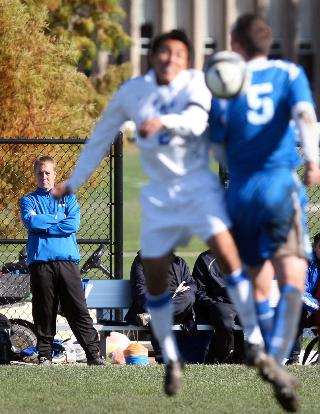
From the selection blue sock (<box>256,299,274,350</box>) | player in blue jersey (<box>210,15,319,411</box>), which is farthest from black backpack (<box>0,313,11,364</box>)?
player in blue jersey (<box>210,15,319,411</box>)

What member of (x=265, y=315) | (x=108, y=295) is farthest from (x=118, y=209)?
(x=265, y=315)

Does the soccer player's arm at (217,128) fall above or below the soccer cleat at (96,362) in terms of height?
above

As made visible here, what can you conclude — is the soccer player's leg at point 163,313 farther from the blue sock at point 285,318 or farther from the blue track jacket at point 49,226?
the blue track jacket at point 49,226

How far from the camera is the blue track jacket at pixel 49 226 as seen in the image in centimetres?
1187

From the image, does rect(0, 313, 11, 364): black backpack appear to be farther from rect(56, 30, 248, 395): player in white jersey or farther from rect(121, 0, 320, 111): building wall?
rect(121, 0, 320, 111): building wall

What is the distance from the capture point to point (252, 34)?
731 centimetres

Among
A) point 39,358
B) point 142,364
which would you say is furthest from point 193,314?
point 39,358

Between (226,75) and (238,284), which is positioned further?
(238,284)

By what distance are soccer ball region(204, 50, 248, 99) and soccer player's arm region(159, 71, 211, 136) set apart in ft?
0.63

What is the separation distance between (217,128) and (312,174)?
738mm

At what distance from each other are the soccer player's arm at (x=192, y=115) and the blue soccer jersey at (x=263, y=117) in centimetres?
12

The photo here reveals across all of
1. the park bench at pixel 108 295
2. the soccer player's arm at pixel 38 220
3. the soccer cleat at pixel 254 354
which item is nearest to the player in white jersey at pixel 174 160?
the soccer cleat at pixel 254 354

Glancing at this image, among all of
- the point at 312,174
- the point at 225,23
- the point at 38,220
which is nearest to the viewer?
the point at 312,174

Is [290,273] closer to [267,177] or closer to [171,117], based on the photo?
[267,177]
